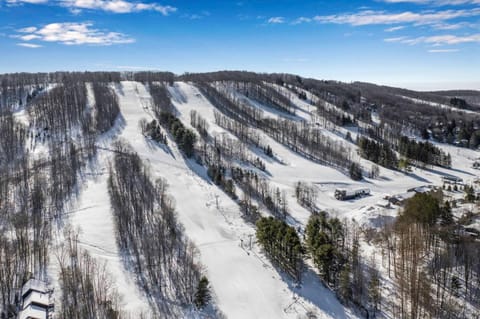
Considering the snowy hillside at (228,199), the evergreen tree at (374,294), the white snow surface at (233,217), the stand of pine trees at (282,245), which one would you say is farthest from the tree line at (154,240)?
the evergreen tree at (374,294)

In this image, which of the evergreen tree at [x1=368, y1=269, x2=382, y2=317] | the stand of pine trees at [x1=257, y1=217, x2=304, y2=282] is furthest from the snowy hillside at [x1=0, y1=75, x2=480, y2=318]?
the stand of pine trees at [x1=257, y1=217, x2=304, y2=282]

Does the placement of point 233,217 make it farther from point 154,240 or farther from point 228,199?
point 154,240

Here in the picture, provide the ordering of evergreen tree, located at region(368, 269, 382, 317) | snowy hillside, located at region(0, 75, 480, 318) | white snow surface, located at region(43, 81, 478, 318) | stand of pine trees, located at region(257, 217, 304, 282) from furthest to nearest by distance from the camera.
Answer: stand of pine trees, located at region(257, 217, 304, 282) < snowy hillside, located at region(0, 75, 480, 318) < white snow surface, located at region(43, 81, 478, 318) < evergreen tree, located at region(368, 269, 382, 317)

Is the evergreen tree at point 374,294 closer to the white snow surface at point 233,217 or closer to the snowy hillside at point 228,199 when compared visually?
the snowy hillside at point 228,199

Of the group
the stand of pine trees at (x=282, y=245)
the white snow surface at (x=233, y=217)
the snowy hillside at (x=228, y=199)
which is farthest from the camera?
the stand of pine trees at (x=282, y=245)

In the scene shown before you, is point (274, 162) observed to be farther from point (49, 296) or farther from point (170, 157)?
point (49, 296)

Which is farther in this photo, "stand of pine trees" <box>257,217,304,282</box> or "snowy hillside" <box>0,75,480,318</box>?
"stand of pine trees" <box>257,217,304,282</box>

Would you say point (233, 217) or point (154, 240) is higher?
point (154, 240)

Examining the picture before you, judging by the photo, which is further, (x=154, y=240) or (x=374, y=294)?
(x=154, y=240)

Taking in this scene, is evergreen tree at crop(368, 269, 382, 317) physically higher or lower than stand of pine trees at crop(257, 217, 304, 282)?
lower

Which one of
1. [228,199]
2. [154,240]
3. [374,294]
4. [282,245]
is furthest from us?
[228,199]

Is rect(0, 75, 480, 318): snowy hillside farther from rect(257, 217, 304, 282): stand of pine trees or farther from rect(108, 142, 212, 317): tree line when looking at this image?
rect(257, 217, 304, 282): stand of pine trees

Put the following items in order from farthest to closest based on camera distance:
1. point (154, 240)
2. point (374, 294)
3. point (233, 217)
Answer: point (233, 217), point (154, 240), point (374, 294)

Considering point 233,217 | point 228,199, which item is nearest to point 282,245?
point 233,217
